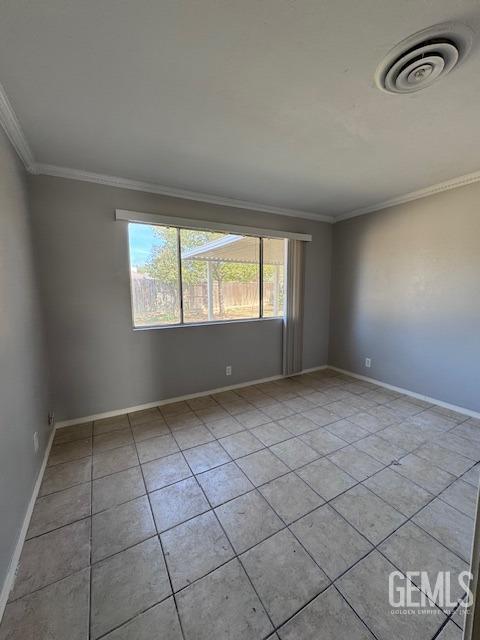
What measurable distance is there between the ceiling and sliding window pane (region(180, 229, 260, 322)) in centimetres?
79

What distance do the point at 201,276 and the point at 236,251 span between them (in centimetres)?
63

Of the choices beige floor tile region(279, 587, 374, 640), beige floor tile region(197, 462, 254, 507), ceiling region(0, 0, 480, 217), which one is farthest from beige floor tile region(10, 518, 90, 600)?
ceiling region(0, 0, 480, 217)

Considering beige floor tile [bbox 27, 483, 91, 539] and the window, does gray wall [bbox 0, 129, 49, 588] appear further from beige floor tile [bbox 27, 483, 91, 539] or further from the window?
the window

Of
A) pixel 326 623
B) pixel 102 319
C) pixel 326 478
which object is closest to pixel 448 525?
pixel 326 478

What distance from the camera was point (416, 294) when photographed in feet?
10.2

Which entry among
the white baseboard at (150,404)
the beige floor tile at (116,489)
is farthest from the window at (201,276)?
the beige floor tile at (116,489)

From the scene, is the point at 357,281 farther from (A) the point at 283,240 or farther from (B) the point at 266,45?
(B) the point at 266,45

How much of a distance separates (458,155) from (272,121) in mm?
1678

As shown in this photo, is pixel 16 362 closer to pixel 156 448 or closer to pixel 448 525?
pixel 156 448

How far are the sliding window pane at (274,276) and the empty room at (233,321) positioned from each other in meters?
0.04

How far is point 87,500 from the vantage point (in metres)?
1.69

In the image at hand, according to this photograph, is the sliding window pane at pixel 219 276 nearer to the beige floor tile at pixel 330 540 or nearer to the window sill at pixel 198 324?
the window sill at pixel 198 324

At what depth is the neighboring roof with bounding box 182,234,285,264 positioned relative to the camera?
10.3ft

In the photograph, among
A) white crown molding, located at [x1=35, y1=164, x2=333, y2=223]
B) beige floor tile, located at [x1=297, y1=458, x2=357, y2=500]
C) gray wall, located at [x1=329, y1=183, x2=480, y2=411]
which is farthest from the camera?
gray wall, located at [x1=329, y1=183, x2=480, y2=411]
